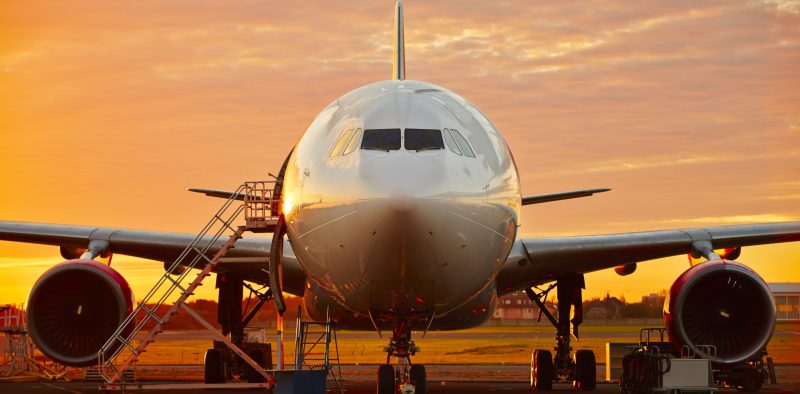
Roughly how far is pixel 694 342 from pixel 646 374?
3.15 feet

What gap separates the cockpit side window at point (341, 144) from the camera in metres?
12.8

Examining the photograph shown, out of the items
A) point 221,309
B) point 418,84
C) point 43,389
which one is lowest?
point 43,389

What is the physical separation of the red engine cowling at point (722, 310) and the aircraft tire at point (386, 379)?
622 centimetres

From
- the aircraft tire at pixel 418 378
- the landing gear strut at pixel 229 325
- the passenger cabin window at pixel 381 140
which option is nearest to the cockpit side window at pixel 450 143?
the passenger cabin window at pixel 381 140

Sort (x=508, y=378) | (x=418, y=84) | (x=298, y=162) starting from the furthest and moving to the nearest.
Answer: (x=508, y=378) → (x=418, y=84) → (x=298, y=162)

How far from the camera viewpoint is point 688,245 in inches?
790

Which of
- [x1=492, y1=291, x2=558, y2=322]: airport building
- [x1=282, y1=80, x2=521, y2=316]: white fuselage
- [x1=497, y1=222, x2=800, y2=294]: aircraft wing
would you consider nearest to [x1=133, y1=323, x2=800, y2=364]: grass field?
[x1=492, y1=291, x2=558, y2=322]: airport building

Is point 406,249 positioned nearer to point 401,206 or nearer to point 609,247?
point 401,206

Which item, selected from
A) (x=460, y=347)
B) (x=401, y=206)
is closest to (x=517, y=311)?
(x=460, y=347)

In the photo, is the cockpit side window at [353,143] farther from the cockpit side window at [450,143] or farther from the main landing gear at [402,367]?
the main landing gear at [402,367]

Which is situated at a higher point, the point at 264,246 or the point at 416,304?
the point at 264,246

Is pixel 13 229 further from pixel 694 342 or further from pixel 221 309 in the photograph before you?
pixel 694 342

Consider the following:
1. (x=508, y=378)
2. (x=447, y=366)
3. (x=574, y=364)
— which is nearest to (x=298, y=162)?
(x=574, y=364)

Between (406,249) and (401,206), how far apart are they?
20.8 inches
